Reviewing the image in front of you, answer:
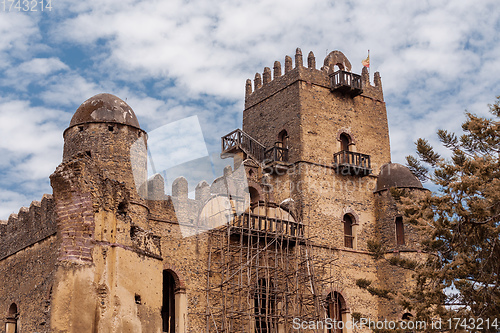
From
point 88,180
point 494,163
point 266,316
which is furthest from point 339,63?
point 88,180

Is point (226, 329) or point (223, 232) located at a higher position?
point (223, 232)

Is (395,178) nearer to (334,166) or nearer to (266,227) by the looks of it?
(334,166)

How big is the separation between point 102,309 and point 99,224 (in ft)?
5.30

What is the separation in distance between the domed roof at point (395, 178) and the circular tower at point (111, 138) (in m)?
10.3

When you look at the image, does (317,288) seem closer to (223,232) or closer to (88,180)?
(223,232)

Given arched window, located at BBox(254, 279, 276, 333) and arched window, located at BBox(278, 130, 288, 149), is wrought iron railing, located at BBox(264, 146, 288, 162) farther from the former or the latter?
arched window, located at BBox(254, 279, 276, 333)

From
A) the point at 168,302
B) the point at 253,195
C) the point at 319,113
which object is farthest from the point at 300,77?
the point at 168,302

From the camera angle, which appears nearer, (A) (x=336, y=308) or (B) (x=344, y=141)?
(A) (x=336, y=308)

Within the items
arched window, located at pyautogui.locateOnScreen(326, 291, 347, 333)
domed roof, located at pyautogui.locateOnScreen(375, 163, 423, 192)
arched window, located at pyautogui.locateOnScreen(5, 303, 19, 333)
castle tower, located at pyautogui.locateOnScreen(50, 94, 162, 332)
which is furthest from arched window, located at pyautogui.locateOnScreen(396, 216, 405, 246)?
arched window, located at pyautogui.locateOnScreen(5, 303, 19, 333)

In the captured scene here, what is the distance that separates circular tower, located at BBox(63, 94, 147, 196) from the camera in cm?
1802

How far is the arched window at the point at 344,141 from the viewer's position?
25.9 metres

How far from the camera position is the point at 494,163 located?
14.8m

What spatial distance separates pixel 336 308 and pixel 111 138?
10.1m

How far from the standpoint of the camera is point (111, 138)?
18.2 meters
